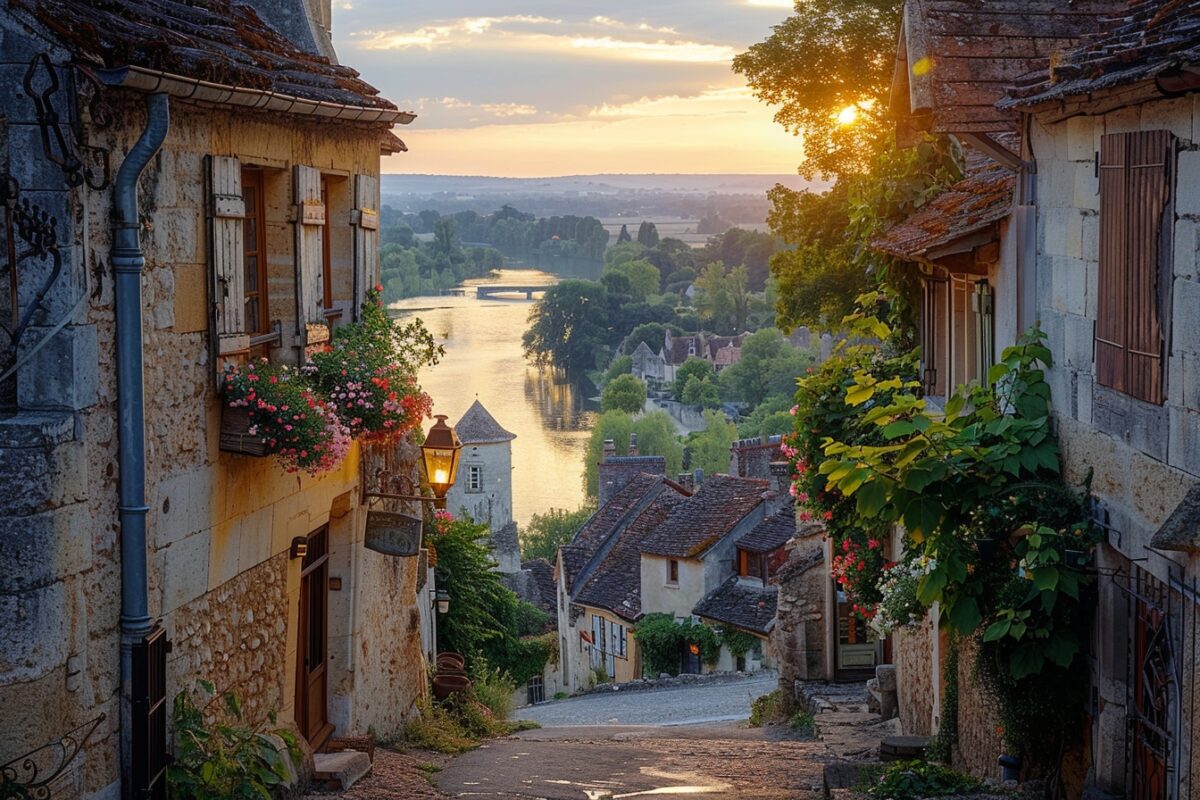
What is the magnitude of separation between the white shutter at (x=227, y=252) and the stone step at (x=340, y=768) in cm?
287

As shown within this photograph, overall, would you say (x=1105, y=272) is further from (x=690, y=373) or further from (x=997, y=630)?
(x=690, y=373)

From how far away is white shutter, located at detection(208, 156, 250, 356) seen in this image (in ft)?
24.3

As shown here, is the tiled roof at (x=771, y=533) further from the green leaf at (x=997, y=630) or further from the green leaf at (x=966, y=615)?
the green leaf at (x=997, y=630)

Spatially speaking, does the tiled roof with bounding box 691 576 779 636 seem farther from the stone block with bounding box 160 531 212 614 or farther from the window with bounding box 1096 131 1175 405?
the window with bounding box 1096 131 1175 405

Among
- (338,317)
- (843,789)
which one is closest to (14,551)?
(338,317)

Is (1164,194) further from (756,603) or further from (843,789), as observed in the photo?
(756,603)

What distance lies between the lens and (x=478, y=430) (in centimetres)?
5669

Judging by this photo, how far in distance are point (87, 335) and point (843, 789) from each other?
519 cm

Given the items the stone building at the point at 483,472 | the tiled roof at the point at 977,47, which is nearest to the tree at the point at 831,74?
the tiled roof at the point at 977,47

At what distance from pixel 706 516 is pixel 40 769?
26.8 metres

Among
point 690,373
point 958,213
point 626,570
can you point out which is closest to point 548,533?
point 626,570

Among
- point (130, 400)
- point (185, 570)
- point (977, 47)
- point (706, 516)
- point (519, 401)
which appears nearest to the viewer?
point (130, 400)

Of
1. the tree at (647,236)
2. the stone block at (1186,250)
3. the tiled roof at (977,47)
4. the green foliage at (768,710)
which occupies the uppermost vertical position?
the tree at (647,236)

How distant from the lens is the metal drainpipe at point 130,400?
635 cm
